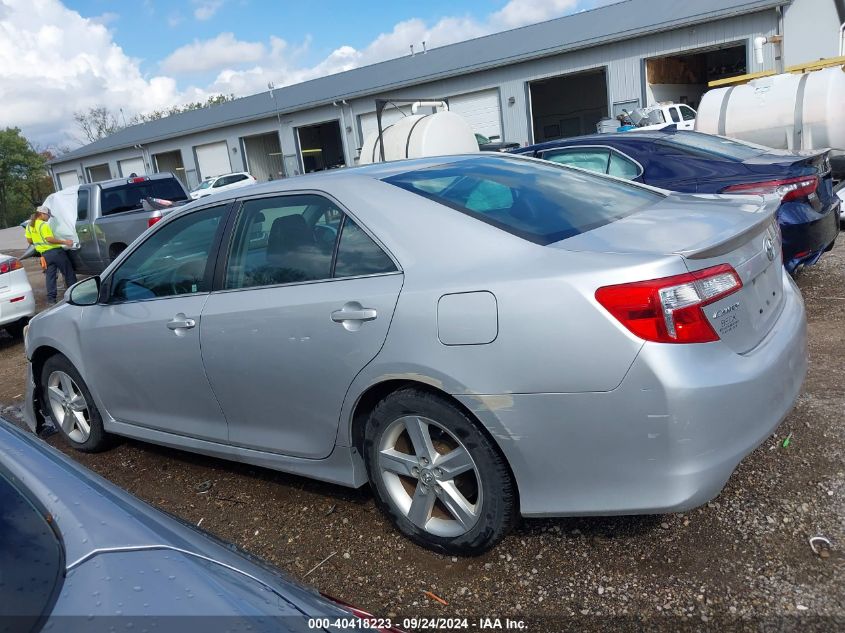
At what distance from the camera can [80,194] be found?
40.9 ft

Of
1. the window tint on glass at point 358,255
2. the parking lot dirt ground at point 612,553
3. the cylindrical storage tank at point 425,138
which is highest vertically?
the cylindrical storage tank at point 425,138

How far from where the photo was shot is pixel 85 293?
4.14 meters

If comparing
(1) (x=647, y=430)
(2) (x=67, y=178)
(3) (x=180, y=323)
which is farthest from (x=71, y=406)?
(2) (x=67, y=178)

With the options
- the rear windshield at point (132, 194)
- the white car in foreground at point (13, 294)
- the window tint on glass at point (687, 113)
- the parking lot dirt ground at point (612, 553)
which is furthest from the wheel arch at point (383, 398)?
the window tint on glass at point (687, 113)

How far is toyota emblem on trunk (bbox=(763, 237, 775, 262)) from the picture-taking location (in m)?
2.84

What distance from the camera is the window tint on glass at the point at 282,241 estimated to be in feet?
10.1

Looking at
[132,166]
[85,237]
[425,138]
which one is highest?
[132,166]

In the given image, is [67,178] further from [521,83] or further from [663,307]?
[663,307]

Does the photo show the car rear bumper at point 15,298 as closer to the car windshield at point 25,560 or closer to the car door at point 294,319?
the car door at point 294,319

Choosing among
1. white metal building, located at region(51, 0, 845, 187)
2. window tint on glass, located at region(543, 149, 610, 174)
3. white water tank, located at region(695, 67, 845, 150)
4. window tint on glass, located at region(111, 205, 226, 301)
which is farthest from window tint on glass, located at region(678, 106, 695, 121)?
window tint on glass, located at region(111, 205, 226, 301)

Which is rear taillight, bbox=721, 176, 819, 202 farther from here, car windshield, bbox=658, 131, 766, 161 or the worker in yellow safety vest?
the worker in yellow safety vest

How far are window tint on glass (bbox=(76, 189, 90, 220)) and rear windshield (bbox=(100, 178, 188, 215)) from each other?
0.39 m

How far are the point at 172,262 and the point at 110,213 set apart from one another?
9352 mm

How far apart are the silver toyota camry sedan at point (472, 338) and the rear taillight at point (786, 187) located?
2388mm
